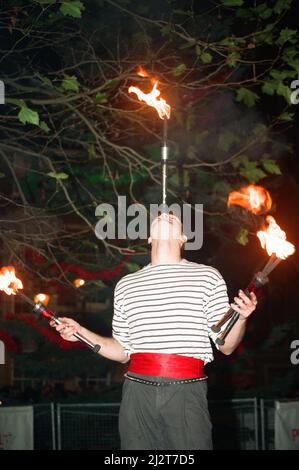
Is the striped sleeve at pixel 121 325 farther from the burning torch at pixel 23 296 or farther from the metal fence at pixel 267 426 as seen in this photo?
the metal fence at pixel 267 426

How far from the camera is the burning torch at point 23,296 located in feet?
12.8

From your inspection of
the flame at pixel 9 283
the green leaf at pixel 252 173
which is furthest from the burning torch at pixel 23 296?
the green leaf at pixel 252 173

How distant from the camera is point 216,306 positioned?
143 inches

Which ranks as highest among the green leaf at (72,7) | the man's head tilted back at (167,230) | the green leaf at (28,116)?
the green leaf at (72,7)

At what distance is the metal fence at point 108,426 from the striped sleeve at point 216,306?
5.95 meters

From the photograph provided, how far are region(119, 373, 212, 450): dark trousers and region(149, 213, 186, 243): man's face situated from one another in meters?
0.95

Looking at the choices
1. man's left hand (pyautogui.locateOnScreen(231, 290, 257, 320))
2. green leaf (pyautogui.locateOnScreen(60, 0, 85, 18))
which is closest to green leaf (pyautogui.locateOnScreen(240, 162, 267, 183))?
green leaf (pyautogui.locateOnScreen(60, 0, 85, 18))

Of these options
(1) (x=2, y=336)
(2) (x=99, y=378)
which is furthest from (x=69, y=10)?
(2) (x=99, y=378)

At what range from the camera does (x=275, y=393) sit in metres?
11.5

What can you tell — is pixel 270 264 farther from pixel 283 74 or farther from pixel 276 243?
pixel 283 74

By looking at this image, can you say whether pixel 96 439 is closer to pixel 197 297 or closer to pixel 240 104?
pixel 240 104

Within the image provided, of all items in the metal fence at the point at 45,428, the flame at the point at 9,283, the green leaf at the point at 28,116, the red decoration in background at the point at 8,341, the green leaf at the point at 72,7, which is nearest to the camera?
the flame at the point at 9,283

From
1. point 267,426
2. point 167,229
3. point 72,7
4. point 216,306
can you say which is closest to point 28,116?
point 72,7

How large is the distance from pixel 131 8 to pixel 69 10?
2.39m
